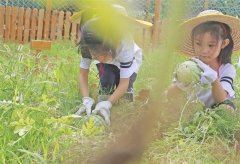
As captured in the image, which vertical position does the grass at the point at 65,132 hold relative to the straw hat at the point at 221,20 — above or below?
below

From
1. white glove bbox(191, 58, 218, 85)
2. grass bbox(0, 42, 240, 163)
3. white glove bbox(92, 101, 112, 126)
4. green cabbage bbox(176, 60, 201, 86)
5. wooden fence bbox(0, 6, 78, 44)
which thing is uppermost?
green cabbage bbox(176, 60, 201, 86)

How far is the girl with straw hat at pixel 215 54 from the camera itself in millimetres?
1943

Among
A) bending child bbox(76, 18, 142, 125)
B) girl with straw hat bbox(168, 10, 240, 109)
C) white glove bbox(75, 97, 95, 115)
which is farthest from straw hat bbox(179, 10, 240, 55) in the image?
white glove bbox(75, 97, 95, 115)

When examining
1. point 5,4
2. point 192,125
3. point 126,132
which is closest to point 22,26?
point 5,4

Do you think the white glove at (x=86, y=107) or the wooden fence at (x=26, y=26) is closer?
the white glove at (x=86, y=107)

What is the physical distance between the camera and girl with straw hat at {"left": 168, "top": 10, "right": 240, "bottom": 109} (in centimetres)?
194

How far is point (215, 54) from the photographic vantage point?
2.15 m

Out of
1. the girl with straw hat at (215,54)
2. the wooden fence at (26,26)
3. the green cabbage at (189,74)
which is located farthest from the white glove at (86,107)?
the wooden fence at (26,26)

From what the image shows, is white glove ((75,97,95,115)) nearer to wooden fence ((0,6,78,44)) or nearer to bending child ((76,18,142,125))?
bending child ((76,18,142,125))

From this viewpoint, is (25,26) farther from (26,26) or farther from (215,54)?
(215,54)

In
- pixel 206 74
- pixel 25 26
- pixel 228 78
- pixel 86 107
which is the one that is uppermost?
pixel 206 74

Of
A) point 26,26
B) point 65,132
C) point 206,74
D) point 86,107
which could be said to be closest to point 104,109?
point 86,107

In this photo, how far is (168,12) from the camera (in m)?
0.34

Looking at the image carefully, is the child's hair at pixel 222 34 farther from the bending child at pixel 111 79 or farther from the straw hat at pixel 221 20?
the bending child at pixel 111 79
